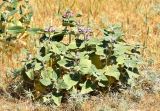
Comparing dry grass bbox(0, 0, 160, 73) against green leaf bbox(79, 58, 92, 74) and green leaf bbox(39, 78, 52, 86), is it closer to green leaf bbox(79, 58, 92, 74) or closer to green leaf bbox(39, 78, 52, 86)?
green leaf bbox(39, 78, 52, 86)

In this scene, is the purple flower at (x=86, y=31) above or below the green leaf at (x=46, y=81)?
above

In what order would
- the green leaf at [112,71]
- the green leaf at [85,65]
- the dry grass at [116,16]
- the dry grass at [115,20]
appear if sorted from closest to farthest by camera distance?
the green leaf at [85,65] < the green leaf at [112,71] < the dry grass at [115,20] < the dry grass at [116,16]

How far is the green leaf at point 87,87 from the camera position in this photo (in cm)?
399

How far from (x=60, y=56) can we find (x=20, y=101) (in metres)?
0.49

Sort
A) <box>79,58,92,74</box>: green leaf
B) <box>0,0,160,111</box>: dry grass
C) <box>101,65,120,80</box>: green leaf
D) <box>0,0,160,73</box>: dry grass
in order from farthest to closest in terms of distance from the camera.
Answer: <box>0,0,160,73</box>: dry grass, <box>0,0,160,111</box>: dry grass, <box>101,65,120,80</box>: green leaf, <box>79,58,92,74</box>: green leaf

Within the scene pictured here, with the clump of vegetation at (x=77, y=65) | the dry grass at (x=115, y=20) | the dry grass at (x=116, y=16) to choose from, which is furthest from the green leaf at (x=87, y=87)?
the dry grass at (x=116, y=16)

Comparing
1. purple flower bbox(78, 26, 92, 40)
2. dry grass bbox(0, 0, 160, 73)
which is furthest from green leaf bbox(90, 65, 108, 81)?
dry grass bbox(0, 0, 160, 73)

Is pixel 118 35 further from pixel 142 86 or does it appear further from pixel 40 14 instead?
pixel 40 14

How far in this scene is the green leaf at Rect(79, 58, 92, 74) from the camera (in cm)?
390

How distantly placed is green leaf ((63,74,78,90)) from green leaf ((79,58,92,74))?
128 mm

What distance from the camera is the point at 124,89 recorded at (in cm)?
422

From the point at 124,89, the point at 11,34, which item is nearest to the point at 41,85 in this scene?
the point at 124,89

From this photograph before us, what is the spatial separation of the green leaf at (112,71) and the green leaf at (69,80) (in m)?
0.27

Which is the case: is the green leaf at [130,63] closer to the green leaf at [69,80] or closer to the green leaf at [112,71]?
the green leaf at [112,71]
